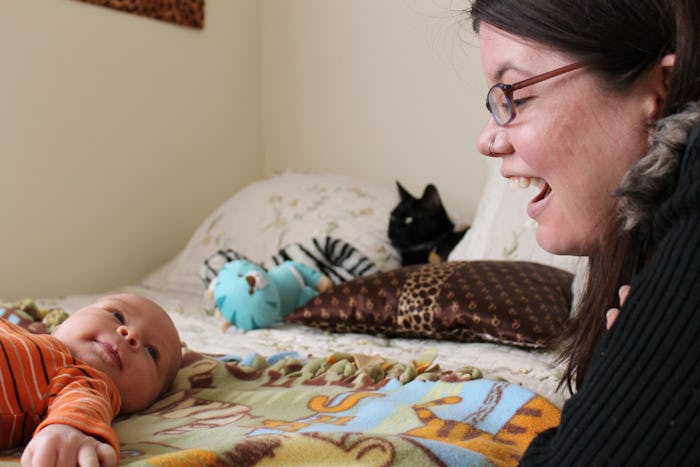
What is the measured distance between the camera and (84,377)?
1.07 m

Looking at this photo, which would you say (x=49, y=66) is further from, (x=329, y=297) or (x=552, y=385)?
(x=552, y=385)

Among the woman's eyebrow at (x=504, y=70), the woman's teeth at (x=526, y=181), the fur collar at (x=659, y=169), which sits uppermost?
the woman's eyebrow at (x=504, y=70)

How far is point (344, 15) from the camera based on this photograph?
10.6ft

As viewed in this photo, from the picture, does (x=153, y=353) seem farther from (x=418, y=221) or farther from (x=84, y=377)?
(x=418, y=221)

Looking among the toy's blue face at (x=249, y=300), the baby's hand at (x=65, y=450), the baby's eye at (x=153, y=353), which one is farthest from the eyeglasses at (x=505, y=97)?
the toy's blue face at (x=249, y=300)

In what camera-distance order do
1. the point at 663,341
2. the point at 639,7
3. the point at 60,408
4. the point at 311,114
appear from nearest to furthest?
the point at 663,341, the point at 639,7, the point at 60,408, the point at 311,114

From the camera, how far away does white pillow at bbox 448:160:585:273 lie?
6.86 feet

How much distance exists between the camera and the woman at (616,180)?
61 centimetres

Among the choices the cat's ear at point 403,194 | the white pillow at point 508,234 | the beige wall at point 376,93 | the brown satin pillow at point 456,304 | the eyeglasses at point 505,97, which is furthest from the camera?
the beige wall at point 376,93

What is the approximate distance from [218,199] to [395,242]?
1147 millimetres

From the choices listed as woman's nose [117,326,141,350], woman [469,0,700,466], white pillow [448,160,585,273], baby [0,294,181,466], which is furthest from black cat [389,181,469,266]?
woman [469,0,700,466]

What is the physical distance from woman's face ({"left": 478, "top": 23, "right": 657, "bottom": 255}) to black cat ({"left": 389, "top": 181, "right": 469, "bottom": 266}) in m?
1.71

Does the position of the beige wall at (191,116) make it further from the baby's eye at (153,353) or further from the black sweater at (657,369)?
the black sweater at (657,369)

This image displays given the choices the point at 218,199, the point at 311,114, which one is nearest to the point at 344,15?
the point at 311,114
